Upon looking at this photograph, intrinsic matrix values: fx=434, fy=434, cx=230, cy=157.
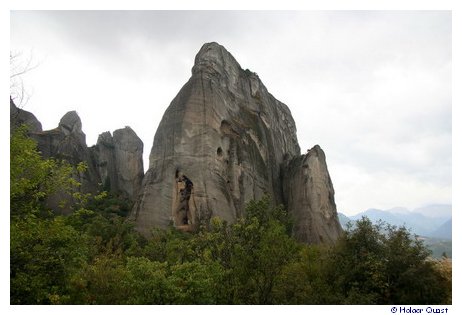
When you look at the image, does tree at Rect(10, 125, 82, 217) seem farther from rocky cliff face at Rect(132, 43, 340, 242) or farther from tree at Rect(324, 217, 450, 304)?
rocky cliff face at Rect(132, 43, 340, 242)

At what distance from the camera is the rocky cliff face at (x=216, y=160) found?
36.3m

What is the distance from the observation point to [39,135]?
163 ft

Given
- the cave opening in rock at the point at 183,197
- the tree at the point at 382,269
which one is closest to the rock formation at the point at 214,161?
the cave opening in rock at the point at 183,197

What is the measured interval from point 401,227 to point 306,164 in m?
27.6

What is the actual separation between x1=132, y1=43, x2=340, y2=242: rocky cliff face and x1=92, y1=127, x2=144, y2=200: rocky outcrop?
2023 centimetres

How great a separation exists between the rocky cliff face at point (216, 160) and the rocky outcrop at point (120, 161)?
66.4ft

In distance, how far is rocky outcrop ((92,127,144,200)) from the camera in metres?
60.4

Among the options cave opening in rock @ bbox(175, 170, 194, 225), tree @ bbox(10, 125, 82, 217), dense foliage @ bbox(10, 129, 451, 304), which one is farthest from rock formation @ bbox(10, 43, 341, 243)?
tree @ bbox(10, 125, 82, 217)

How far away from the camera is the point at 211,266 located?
14.6 m

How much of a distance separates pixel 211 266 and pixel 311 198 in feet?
104

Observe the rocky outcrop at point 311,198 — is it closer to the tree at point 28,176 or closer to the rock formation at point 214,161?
the rock formation at point 214,161

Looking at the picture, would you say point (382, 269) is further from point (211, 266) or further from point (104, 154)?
point (104, 154)

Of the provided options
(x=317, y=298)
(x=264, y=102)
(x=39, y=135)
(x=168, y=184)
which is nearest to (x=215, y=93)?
(x=168, y=184)
